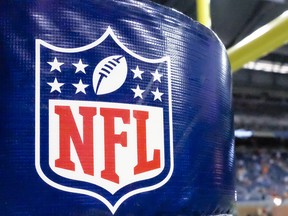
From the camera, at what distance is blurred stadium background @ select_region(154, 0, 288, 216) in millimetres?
7160

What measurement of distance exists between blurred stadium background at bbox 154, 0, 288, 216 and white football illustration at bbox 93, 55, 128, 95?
5.30 m

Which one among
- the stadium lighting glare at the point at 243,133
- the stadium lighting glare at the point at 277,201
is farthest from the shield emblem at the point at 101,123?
the stadium lighting glare at the point at 243,133

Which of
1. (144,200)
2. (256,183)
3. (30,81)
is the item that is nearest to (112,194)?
(144,200)

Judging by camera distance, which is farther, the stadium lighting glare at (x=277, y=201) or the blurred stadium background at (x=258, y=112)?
the stadium lighting glare at (x=277, y=201)

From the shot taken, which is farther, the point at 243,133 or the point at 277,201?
the point at 243,133

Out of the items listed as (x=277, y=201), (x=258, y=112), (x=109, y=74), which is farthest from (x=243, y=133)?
(x=109, y=74)

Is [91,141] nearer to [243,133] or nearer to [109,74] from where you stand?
[109,74]

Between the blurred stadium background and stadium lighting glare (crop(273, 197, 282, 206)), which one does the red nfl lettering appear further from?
stadium lighting glare (crop(273, 197, 282, 206))

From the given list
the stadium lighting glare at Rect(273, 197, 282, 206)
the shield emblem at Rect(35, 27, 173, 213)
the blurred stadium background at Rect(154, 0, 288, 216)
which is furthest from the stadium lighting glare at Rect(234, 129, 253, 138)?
the shield emblem at Rect(35, 27, 173, 213)

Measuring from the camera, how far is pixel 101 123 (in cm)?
139

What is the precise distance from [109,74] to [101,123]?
0.14 meters

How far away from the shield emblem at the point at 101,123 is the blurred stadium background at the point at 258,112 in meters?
5.30

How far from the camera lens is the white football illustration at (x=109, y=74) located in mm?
1416

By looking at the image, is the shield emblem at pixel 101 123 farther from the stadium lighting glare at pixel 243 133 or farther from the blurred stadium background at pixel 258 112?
the stadium lighting glare at pixel 243 133
